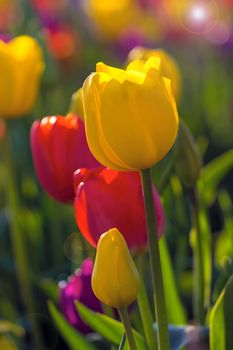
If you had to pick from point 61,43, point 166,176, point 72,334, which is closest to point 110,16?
point 61,43

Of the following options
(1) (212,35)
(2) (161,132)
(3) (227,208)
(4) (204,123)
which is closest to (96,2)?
(1) (212,35)

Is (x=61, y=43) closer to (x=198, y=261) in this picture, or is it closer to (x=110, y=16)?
(x=110, y=16)

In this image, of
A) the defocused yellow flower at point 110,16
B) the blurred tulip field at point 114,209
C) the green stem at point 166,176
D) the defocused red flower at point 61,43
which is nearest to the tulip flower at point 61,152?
the blurred tulip field at point 114,209

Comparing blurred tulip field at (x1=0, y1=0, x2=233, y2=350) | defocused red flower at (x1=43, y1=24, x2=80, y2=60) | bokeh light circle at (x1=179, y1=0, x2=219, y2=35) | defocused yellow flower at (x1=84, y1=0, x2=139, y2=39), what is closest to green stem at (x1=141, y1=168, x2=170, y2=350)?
blurred tulip field at (x1=0, y1=0, x2=233, y2=350)

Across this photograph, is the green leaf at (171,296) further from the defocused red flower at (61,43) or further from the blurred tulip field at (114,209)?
the defocused red flower at (61,43)

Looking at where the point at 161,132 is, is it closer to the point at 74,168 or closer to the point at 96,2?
the point at 74,168

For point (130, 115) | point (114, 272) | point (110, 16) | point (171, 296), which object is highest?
point (110, 16)
